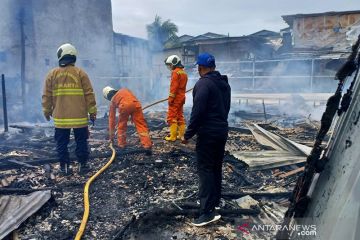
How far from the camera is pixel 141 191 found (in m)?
4.80

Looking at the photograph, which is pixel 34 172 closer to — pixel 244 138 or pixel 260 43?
pixel 244 138

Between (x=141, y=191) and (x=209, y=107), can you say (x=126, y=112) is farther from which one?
(x=209, y=107)

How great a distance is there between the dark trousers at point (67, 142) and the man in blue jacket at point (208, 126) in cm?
246

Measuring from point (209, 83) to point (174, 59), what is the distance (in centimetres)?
385

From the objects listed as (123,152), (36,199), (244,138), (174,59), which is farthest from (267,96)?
A: (36,199)

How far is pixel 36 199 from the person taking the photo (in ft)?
13.2

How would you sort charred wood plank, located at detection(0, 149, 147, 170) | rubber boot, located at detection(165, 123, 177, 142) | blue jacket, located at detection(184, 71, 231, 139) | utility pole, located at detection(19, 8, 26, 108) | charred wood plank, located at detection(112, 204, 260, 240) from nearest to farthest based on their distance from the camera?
blue jacket, located at detection(184, 71, 231, 139) < charred wood plank, located at detection(112, 204, 260, 240) < charred wood plank, located at detection(0, 149, 147, 170) < rubber boot, located at detection(165, 123, 177, 142) < utility pole, located at detection(19, 8, 26, 108)

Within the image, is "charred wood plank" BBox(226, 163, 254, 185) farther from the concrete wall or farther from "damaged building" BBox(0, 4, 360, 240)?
the concrete wall

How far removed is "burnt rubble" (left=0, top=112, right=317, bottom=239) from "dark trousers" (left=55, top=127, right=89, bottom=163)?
341 millimetres

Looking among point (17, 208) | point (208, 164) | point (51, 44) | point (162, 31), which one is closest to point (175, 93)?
point (208, 164)

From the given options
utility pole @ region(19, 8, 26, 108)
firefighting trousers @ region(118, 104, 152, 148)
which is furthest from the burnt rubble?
utility pole @ region(19, 8, 26, 108)

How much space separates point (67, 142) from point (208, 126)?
2.88 meters

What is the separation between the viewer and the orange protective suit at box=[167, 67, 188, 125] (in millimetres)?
7082

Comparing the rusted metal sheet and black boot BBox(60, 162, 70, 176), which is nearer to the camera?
the rusted metal sheet
